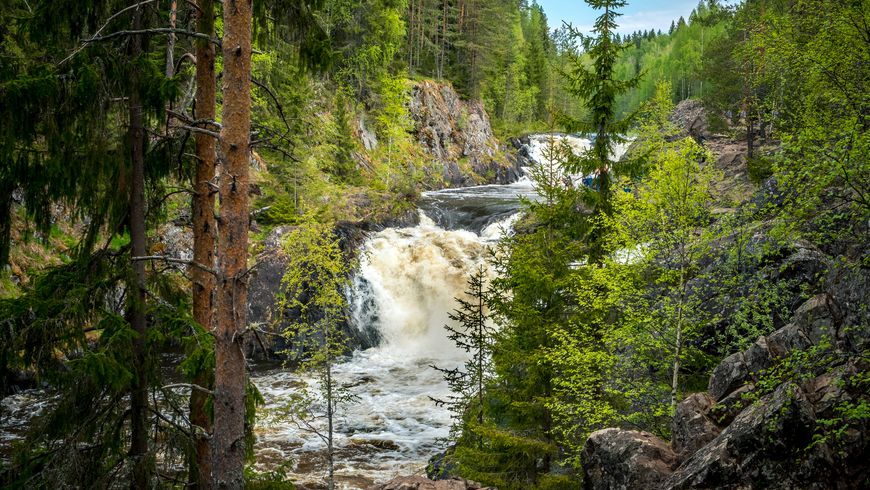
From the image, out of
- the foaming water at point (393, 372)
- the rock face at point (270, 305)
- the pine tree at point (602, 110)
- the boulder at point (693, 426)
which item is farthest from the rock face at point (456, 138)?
the boulder at point (693, 426)

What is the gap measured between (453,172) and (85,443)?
42.8 metres

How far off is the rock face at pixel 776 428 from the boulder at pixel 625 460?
0.05ft

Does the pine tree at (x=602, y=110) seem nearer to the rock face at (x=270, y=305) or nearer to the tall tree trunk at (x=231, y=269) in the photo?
the tall tree trunk at (x=231, y=269)

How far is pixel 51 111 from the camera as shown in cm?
493

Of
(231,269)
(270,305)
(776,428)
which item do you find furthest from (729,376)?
(270,305)

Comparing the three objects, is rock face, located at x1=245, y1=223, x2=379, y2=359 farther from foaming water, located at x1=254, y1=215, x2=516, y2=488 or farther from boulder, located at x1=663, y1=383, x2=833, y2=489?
boulder, located at x1=663, y1=383, x2=833, y2=489

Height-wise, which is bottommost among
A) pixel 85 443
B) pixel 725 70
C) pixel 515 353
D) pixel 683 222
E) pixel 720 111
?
pixel 515 353

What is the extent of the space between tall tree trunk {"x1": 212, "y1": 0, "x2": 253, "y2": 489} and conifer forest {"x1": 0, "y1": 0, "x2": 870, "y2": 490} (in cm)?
2

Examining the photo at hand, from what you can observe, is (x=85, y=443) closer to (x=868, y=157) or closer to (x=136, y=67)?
(x=136, y=67)

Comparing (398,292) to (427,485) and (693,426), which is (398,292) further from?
(693,426)

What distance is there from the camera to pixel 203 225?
6.30m

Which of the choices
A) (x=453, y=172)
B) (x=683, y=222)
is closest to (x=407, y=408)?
(x=683, y=222)

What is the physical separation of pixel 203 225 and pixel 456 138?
45959 mm

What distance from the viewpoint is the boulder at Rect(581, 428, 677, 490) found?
8344 millimetres
